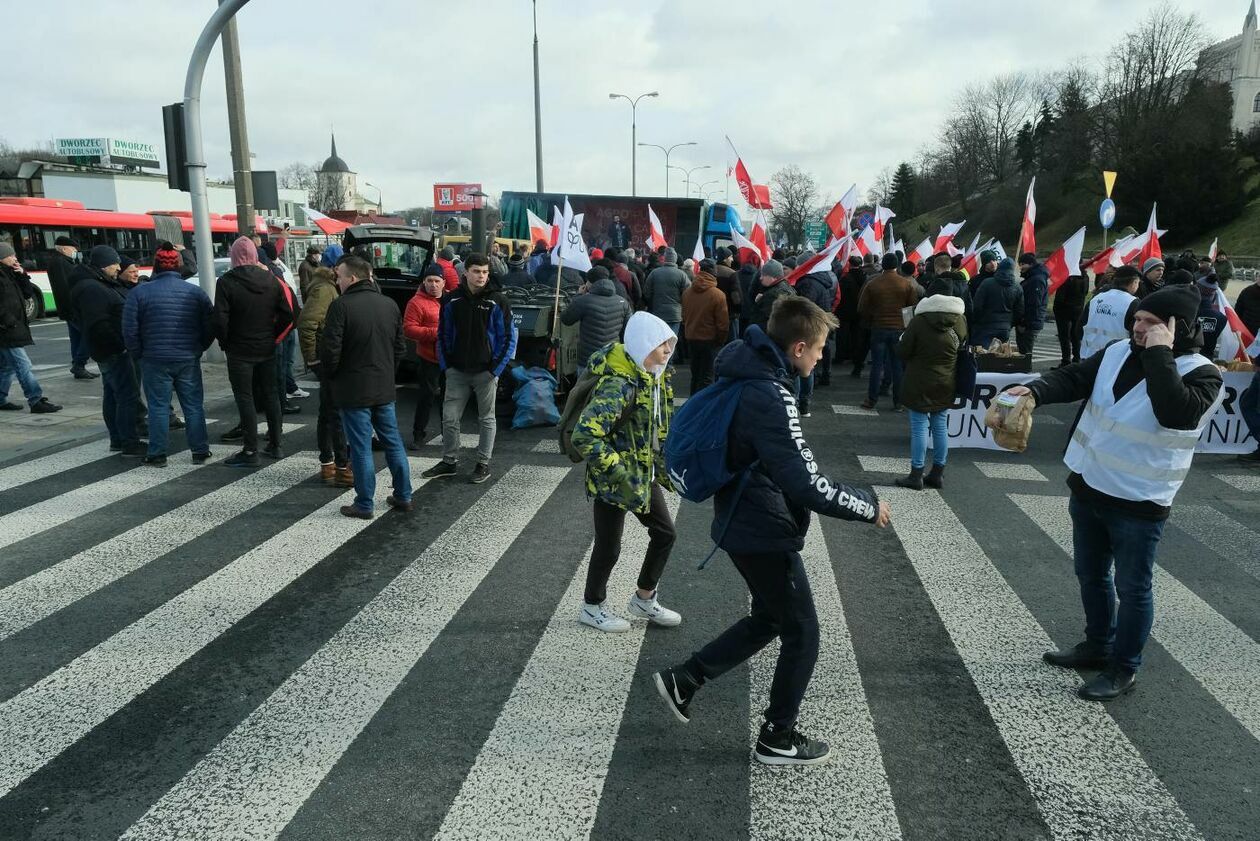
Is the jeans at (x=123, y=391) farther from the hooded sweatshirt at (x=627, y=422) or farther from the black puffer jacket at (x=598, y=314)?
the hooded sweatshirt at (x=627, y=422)

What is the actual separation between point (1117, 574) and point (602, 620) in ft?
8.02

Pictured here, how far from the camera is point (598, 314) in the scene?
904 centimetres

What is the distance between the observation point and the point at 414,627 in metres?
4.55

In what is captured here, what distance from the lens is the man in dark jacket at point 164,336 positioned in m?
7.45

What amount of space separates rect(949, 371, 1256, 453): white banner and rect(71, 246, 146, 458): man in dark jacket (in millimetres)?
7932

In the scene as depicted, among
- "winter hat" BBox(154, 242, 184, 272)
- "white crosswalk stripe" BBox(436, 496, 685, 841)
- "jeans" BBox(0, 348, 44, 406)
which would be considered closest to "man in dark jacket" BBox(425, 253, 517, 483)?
"winter hat" BBox(154, 242, 184, 272)

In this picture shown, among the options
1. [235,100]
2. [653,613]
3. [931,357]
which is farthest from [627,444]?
[235,100]

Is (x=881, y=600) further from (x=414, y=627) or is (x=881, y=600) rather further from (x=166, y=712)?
(x=166, y=712)

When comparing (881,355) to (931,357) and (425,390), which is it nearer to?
(931,357)

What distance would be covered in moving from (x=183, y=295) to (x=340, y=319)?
7.46 ft

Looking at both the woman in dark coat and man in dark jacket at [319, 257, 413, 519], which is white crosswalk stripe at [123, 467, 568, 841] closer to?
man in dark jacket at [319, 257, 413, 519]

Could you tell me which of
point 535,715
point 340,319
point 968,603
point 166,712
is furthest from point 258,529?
point 968,603

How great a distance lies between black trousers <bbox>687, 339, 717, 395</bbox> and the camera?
35.0ft

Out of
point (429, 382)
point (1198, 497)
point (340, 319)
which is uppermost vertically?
point (340, 319)
